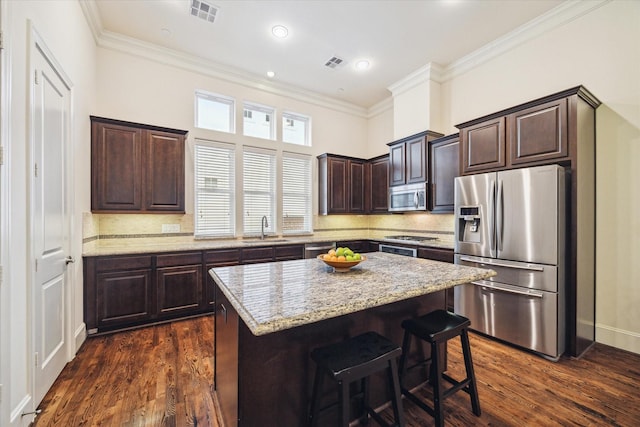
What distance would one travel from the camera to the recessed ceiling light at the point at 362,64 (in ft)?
14.1

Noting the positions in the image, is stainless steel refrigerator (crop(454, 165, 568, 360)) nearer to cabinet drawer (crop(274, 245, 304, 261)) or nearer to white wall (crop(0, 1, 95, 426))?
cabinet drawer (crop(274, 245, 304, 261))

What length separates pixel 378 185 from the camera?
5512mm

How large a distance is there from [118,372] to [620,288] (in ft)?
16.2

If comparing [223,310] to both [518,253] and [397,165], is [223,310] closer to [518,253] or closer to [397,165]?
[518,253]

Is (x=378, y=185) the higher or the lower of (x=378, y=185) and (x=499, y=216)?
the higher

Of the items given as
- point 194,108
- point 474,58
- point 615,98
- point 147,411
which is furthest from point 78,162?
point 615,98

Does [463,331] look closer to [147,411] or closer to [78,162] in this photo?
[147,411]

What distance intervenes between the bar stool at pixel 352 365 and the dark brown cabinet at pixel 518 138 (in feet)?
8.75

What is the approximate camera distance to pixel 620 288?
2.81 metres

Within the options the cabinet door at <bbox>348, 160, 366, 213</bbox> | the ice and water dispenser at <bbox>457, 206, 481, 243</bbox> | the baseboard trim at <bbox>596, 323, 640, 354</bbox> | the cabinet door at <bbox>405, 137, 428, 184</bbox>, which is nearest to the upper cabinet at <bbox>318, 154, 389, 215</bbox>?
the cabinet door at <bbox>348, 160, 366, 213</bbox>

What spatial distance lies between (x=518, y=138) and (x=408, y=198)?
6.13 ft

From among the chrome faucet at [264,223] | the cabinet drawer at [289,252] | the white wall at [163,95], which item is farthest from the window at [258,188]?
the cabinet drawer at [289,252]

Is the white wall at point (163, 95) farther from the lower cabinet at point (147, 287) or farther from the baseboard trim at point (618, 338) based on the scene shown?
the baseboard trim at point (618, 338)

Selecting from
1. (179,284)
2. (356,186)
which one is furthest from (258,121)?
(179,284)
